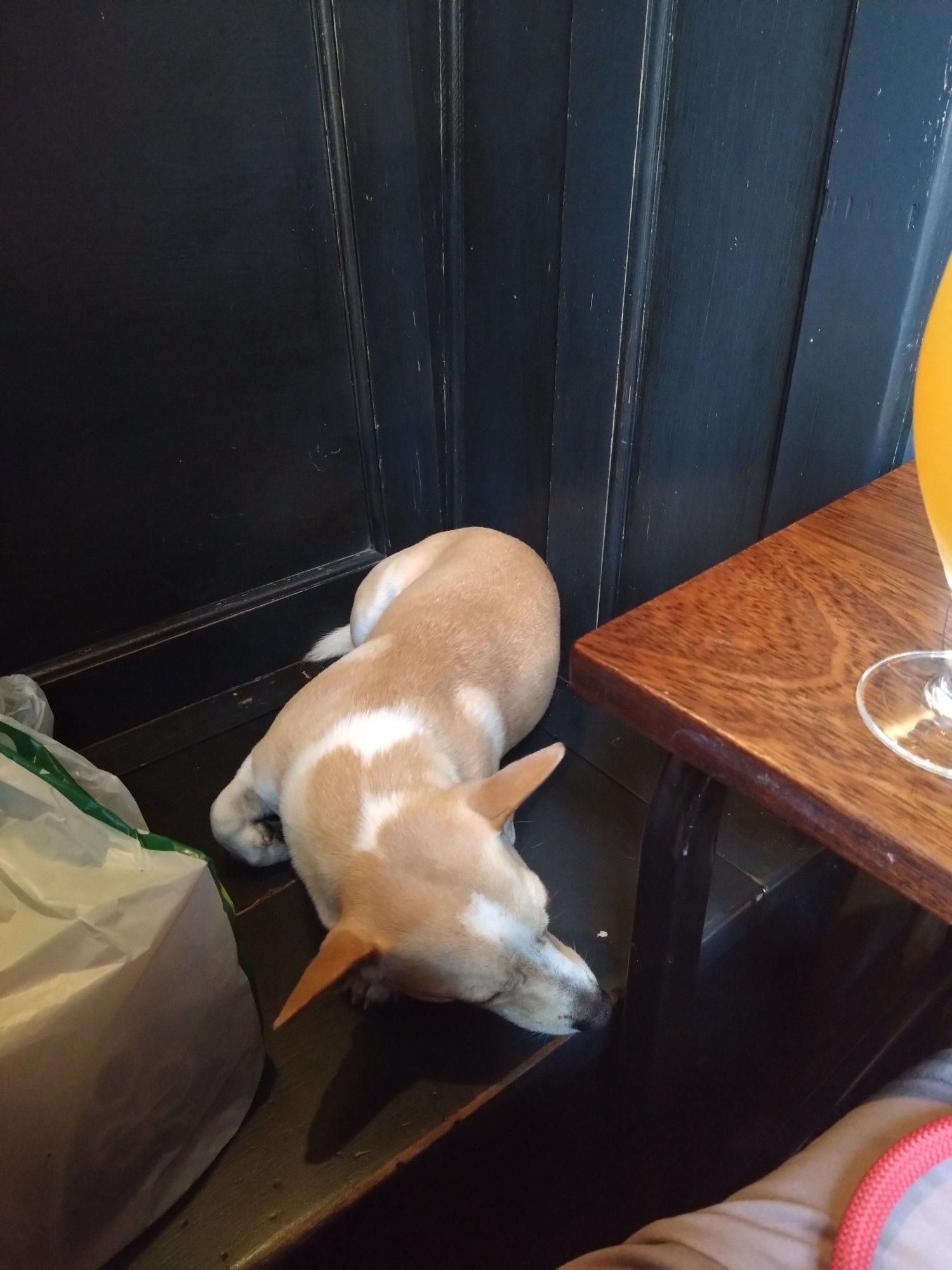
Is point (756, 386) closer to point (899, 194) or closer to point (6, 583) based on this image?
point (899, 194)

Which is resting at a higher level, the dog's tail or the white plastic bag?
the white plastic bag

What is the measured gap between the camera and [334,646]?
130 centimetres

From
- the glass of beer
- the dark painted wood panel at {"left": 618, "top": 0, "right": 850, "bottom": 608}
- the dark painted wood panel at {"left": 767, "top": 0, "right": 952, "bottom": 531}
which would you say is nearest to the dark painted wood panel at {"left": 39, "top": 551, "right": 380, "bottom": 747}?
the dark painted wood panel at {"left": 618, "top": 0, "right": 850, "bottom": 608}

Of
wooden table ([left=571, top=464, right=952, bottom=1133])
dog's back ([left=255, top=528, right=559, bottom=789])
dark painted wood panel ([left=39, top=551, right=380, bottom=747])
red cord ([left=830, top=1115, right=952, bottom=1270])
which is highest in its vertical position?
wooden table ([left=571, top=464, right=952, bottom=1133])

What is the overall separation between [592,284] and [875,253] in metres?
0.35

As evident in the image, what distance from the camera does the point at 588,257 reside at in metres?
1.01

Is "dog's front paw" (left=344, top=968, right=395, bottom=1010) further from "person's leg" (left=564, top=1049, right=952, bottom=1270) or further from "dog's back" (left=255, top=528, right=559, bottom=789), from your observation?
"person's leg" (left=564, top=1049, right=952, bottom=1270)

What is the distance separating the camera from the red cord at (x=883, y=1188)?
36 centimetres

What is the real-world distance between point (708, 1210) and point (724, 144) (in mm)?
881

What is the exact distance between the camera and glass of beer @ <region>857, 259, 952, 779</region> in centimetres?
39

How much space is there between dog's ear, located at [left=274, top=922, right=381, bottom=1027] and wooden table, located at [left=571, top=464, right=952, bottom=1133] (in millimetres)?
215

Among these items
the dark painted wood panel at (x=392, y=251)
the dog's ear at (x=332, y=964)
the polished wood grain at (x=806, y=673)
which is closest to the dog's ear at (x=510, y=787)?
the dog's ear at (x=332, y=964)

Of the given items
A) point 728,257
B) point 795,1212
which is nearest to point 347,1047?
point 795,1212

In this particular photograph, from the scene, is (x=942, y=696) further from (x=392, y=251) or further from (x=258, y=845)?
(x=392, y=251)
